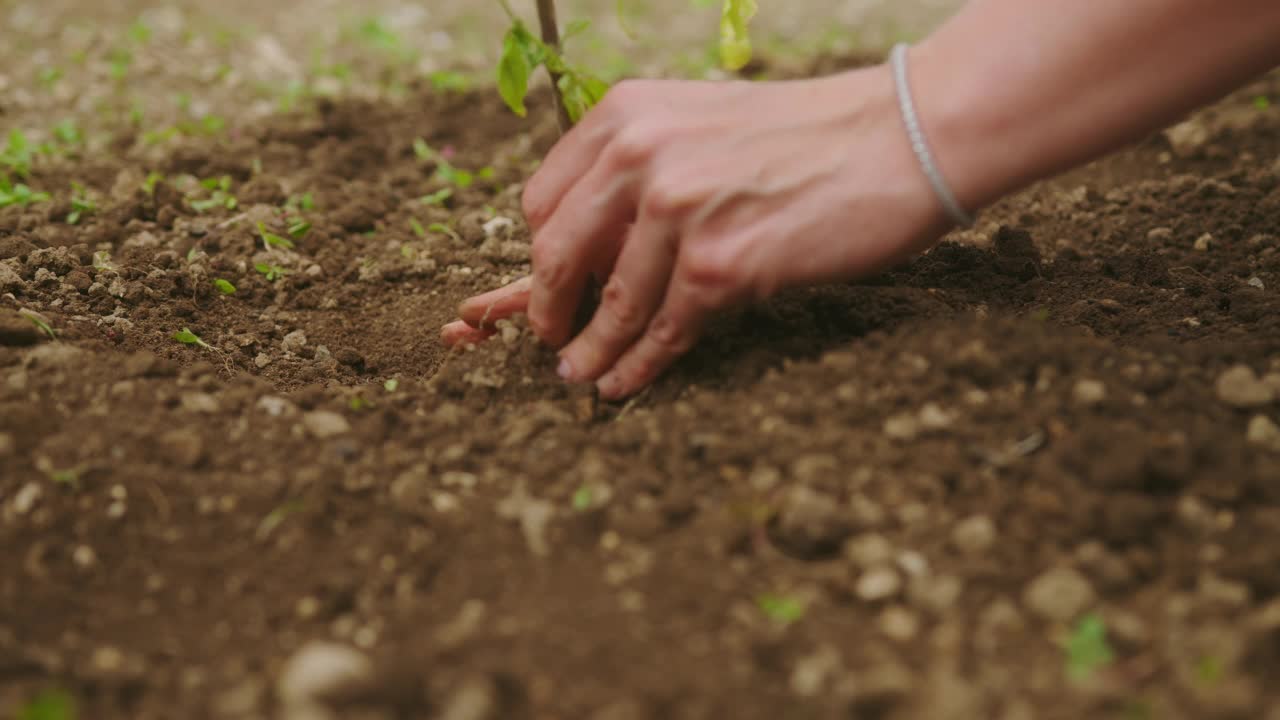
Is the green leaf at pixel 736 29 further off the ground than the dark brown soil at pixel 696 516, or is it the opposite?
the green leaf at pixel 736 29

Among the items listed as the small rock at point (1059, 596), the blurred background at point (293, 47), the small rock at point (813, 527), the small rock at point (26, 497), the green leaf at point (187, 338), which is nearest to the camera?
the small rock at point (1059, 596)

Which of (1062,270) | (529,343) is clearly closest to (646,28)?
(1062,270)

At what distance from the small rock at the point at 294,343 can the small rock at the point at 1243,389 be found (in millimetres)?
1696

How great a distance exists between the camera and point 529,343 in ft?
5.71

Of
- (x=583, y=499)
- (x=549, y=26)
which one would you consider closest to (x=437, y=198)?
(x=549, y=26)

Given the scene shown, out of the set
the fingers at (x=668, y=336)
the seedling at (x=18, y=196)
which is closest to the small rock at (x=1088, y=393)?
the fingers at (x=668, y=336)

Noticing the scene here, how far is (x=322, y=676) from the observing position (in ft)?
3.49

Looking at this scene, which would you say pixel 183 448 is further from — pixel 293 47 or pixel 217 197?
pixel 293 47

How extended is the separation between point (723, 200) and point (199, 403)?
880 millimetres

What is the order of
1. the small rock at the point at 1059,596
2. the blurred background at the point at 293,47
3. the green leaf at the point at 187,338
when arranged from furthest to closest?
1. the blurred background at the point at 293,47
2. the green leaf at the point at 187,338
3. the small rock at the point at 1059,596

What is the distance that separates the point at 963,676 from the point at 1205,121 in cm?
252

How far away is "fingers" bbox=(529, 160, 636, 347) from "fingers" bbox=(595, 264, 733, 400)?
13 cm

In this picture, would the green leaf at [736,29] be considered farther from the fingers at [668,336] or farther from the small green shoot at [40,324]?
the small green shoot at [40,324]

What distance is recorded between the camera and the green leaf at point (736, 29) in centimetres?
169
